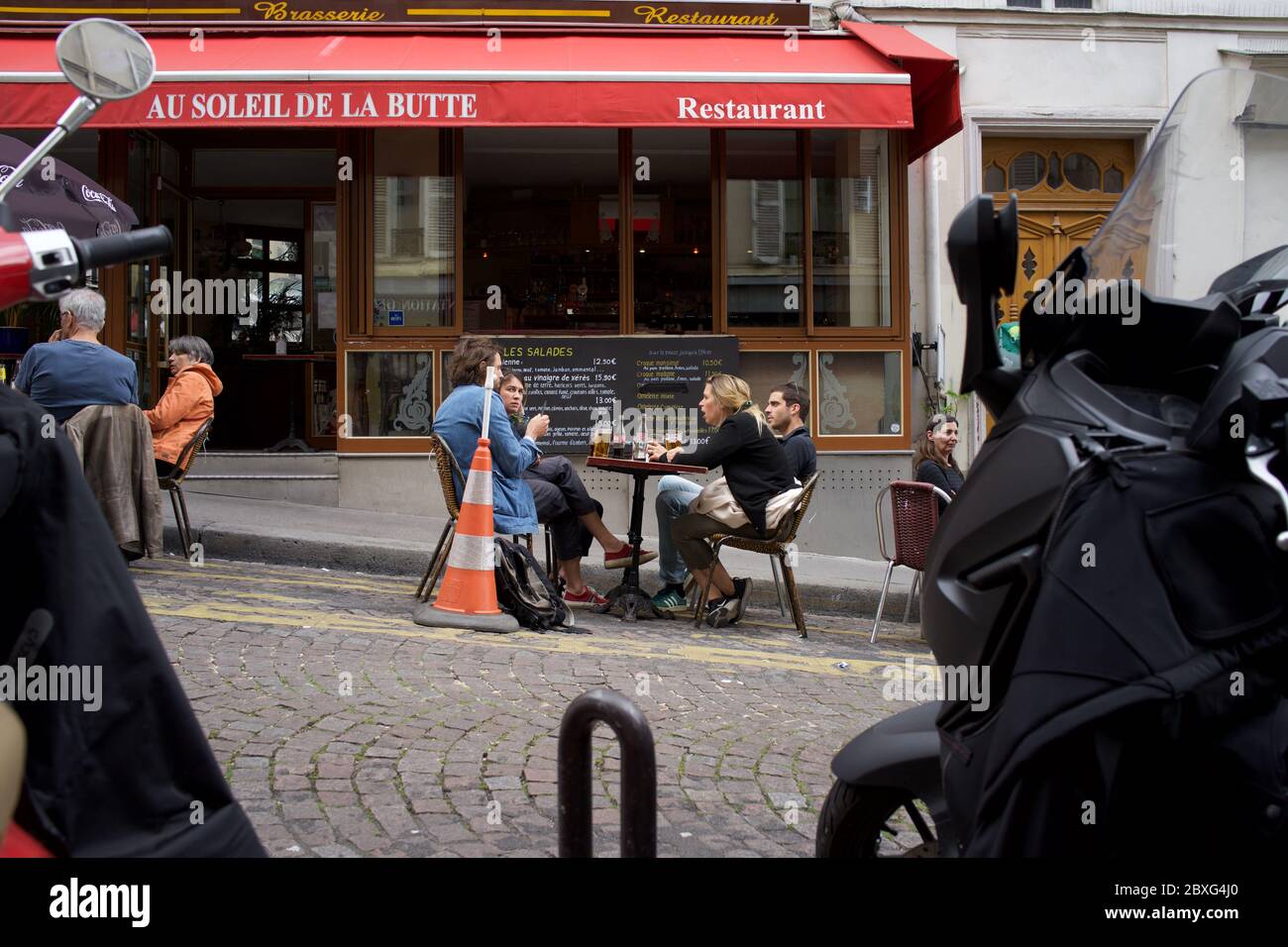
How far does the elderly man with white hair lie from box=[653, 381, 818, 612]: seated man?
3.48m

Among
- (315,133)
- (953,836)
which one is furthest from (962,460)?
(953,836)

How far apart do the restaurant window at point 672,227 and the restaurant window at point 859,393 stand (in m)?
1.21

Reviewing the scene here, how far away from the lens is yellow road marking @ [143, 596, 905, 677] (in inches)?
255

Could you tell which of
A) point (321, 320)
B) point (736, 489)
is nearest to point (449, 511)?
point (736, 489)

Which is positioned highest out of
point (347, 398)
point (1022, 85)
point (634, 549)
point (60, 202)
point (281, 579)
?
point (1022, 85)

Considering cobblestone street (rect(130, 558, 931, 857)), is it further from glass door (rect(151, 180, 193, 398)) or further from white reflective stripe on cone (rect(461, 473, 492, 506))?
glass door (rect(151, 180, 193, 398))

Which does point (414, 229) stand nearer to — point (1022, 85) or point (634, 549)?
point (634, 549)

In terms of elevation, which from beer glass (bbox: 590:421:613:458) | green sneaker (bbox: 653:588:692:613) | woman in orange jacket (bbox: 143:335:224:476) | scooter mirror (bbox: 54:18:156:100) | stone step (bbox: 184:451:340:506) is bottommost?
green sneaker (bbox: 653:588:692:613)

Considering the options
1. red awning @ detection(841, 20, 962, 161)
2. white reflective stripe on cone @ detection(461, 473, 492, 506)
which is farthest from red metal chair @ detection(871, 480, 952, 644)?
red awning @ detection(841, 20, 962, 161)

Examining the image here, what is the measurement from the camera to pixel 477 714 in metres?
4.96

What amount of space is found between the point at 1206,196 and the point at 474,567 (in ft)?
17.0

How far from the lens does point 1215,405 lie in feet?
6.34
